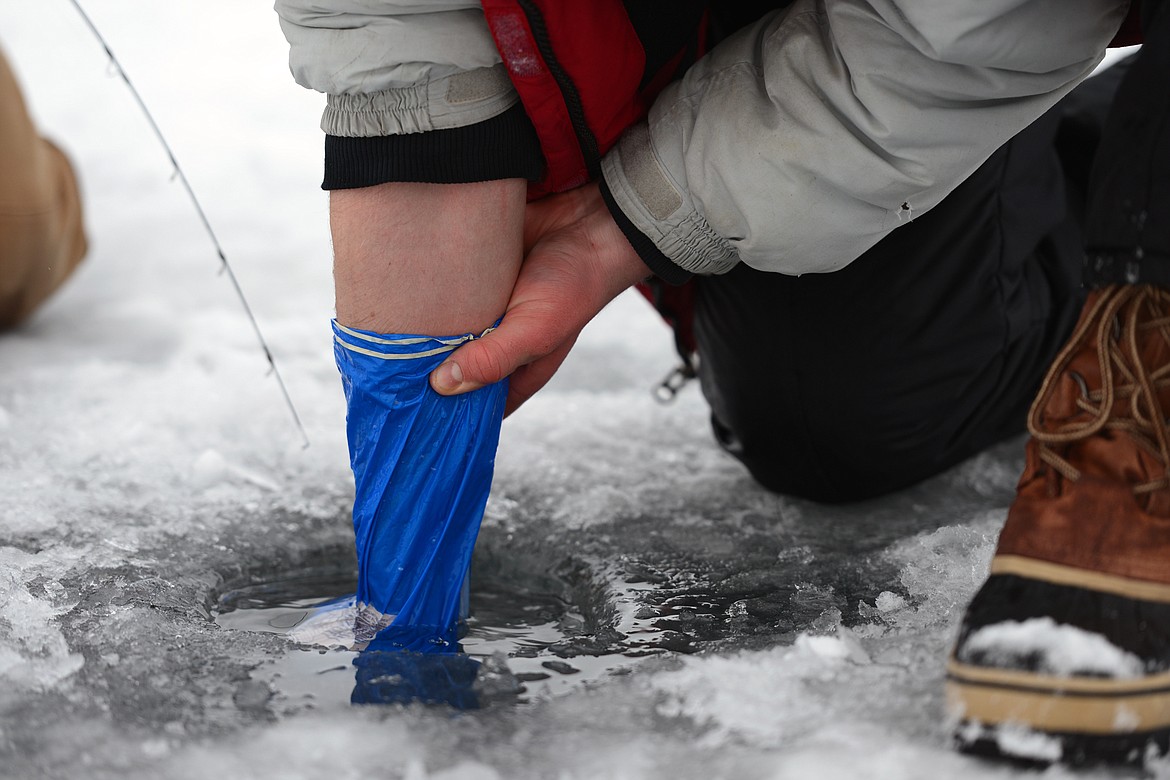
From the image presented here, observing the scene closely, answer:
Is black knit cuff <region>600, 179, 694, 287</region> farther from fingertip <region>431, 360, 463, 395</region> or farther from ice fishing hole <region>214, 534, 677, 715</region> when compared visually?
ice fishing hole <region>214, 534, 677, 715</region>

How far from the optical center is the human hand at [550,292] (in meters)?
1.06

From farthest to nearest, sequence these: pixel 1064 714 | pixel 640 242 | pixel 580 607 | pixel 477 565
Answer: pixel 477 565
pixel 580 607
pixel 640 242
pixel 1064 714

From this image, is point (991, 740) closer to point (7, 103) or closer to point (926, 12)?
point (926, 12)

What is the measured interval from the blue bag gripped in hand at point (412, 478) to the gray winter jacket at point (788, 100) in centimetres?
21

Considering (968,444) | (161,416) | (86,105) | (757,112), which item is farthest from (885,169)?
(86,105)

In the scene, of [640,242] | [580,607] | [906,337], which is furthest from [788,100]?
[580,607]

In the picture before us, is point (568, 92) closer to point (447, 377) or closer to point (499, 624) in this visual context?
point (447, 377)

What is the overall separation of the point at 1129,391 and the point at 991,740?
0.29 m

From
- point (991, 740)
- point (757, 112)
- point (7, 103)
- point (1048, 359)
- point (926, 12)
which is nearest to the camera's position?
point (991, 740)

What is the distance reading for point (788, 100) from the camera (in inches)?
41.4

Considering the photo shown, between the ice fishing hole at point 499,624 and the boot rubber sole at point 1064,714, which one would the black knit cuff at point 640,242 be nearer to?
the ice fishing hole at point 499,624

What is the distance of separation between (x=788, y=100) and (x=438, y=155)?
0.32 meters

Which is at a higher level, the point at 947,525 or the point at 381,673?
the point at 381,673

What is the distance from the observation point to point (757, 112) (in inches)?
41.9
